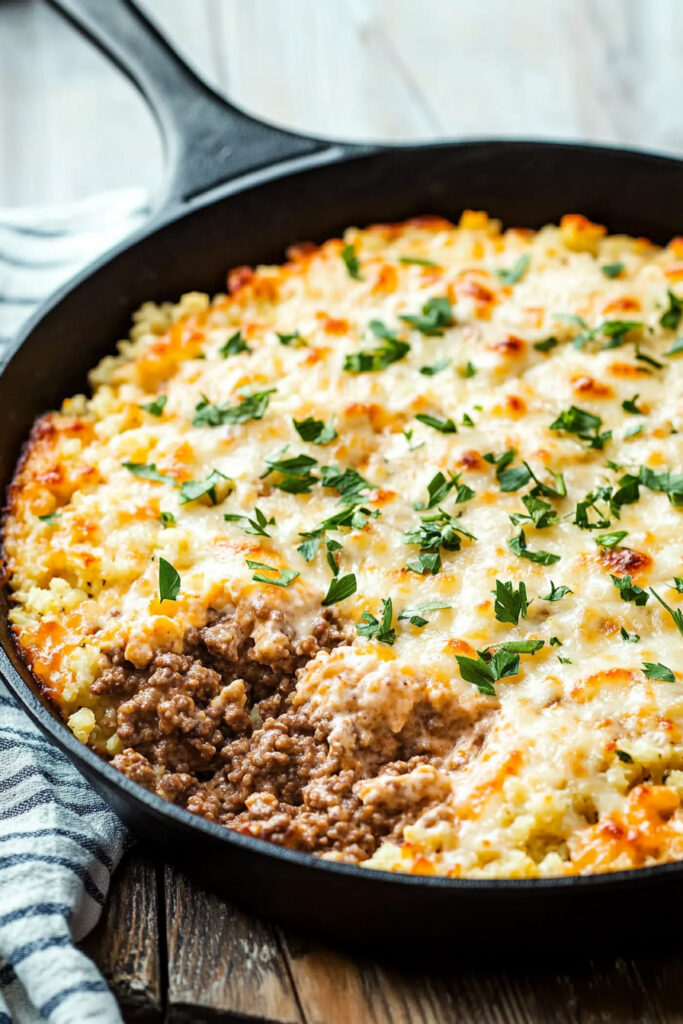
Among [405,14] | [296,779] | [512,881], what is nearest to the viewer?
[512,881]

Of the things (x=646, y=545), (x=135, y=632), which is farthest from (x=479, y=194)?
(x=135, y=632)

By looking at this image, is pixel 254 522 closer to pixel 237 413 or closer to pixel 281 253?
pixel 237 413

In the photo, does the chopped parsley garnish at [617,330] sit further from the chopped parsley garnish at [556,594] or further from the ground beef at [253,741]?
the ground beef at [253,741]

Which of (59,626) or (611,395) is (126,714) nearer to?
(59,626)

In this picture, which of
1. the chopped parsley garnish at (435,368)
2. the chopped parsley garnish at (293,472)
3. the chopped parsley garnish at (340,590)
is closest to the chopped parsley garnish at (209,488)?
the chopped parsley garnish at (293,472)

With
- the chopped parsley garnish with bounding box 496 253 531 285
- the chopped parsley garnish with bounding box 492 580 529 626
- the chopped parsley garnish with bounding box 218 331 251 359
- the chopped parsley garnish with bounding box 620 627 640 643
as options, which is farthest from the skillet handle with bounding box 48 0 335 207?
the chopped parsley garnish with bounding box 620 627 640 643
